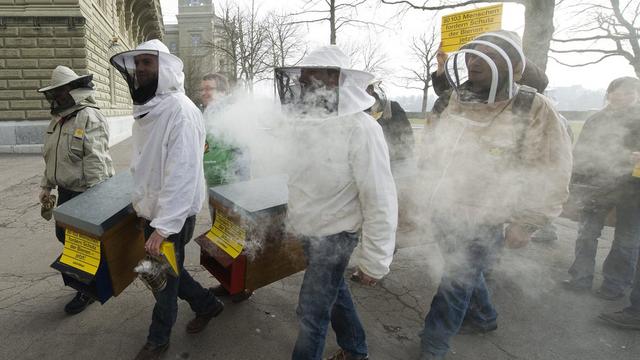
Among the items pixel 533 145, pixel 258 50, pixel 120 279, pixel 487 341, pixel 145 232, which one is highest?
pixel 258 50

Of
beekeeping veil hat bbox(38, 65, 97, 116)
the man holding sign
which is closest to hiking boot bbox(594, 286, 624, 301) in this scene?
the man holding sign

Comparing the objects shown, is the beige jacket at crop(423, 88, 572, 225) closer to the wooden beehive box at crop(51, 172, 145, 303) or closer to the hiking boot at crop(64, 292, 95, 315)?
the wooden beehive box at crop(51, 172, 145, 303)

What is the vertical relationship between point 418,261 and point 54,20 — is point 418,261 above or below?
below

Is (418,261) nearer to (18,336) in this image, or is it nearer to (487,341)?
(487,341)

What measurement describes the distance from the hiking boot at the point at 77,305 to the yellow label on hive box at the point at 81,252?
2.53 feet

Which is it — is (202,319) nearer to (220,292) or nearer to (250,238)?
(220,292)

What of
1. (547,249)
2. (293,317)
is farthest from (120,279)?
(547,249)

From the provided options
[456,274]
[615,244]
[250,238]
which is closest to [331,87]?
[250,238]

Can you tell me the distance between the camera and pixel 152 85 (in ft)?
7.06

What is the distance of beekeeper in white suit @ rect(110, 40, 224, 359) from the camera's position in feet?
6.81

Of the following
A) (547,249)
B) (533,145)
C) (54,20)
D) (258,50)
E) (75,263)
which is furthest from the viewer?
(258,50)

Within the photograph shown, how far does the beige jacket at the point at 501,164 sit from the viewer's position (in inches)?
80.0

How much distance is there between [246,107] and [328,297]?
211 cm

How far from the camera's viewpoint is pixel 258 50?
13.6 metres
